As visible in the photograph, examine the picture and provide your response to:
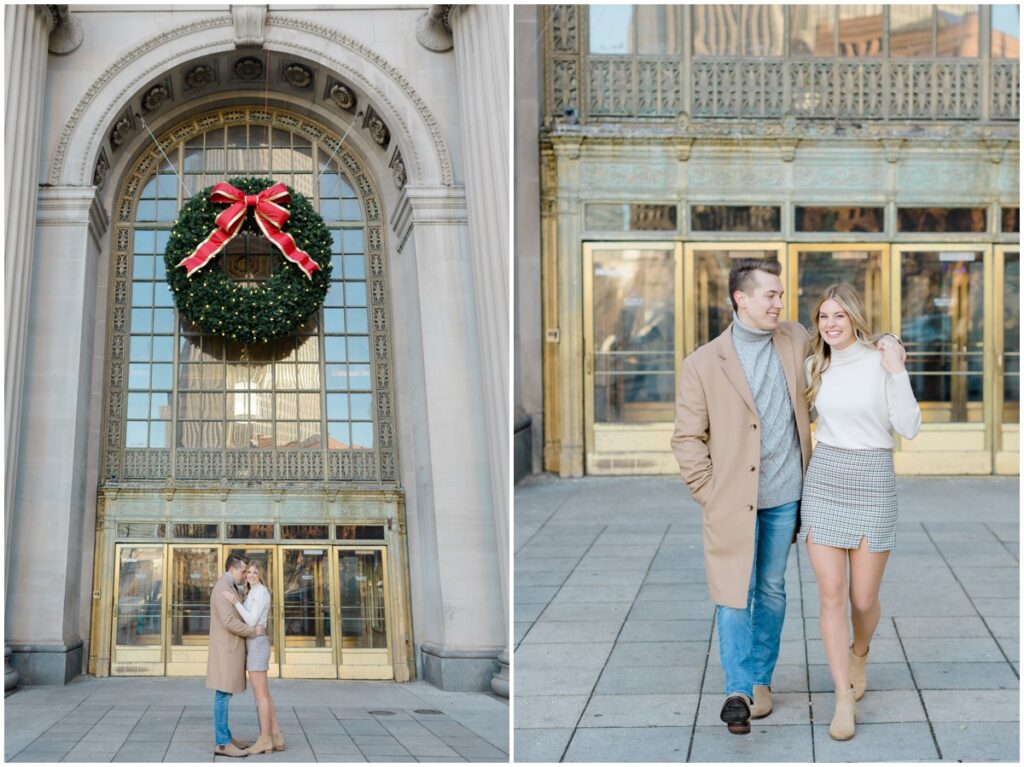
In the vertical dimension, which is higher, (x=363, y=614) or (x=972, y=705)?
(x=972, y=705)

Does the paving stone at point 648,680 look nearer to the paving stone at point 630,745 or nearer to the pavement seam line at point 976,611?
the paving stone at point 630,745

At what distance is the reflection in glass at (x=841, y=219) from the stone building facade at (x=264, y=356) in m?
5.10

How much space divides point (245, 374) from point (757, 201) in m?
6.51

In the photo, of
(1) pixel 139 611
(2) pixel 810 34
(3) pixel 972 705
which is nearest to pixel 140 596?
(1) pixel 139 611

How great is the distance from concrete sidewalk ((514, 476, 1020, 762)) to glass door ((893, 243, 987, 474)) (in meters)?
3.23

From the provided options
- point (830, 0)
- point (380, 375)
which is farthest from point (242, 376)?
point (830, 0)

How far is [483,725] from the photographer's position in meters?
9.23

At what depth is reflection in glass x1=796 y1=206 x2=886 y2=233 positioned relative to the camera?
14539 mm

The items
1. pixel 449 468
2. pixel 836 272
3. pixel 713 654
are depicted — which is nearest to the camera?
pixel 713 654

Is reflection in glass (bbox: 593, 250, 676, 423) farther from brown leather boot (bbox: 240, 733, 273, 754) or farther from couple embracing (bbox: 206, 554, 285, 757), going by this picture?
brown leather boot (bbox: 240, 733, 273, 754)

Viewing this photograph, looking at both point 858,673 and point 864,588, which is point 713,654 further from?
point 864,588

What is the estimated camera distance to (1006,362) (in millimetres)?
14758

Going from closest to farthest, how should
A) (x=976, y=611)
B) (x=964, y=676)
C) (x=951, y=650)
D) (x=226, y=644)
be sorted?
(x=964, y=676) → (x=951, y=650) → (x=976, y=611) → (x=226, y=644)

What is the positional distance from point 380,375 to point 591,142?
4158 mm
